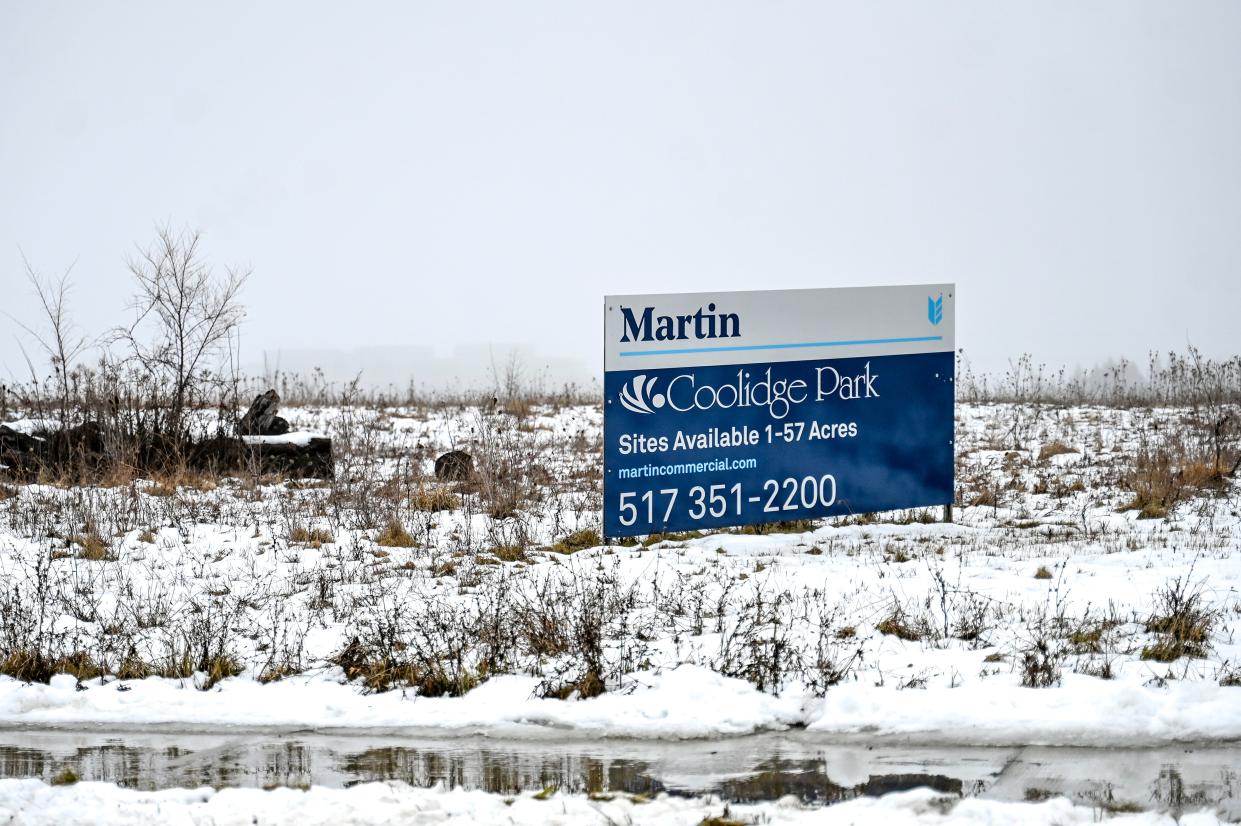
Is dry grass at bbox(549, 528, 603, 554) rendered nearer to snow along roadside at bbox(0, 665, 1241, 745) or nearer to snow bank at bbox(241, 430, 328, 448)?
snow along roadside at bbox(0, 665, 1241, 745)

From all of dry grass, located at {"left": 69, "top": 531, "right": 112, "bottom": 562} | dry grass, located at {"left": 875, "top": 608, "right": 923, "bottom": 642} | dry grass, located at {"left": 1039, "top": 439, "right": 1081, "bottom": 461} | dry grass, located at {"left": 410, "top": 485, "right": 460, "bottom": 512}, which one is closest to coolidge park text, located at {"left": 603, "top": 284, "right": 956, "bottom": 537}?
dry grass, located at {"left": 410, "top": 485, "right": 460, "bottom": 512}

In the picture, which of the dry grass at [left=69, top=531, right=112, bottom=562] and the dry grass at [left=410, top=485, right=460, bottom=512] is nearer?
the dry grass at [left=69, top=531, right=112, bottom=562]

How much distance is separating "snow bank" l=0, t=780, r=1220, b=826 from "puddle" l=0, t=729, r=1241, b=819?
0.50 ft

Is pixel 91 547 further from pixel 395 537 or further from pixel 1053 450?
pixel 1053 450

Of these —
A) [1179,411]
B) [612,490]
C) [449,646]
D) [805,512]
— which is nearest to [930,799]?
[449,646]

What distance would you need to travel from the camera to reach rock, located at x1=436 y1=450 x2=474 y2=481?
Answer: 45.0 feet

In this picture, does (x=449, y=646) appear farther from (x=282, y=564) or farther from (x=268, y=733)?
(x=282, y=564)

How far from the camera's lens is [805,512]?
10648mm

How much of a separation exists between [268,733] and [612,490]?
185 inches

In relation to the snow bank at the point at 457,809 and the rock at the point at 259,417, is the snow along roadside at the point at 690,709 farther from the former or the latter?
the rock at the point at 259,417

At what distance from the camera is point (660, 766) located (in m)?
4.88

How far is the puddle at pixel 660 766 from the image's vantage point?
4.50 metres

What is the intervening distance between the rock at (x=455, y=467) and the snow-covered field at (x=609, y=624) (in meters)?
1.70

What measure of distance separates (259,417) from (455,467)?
3509 mm
